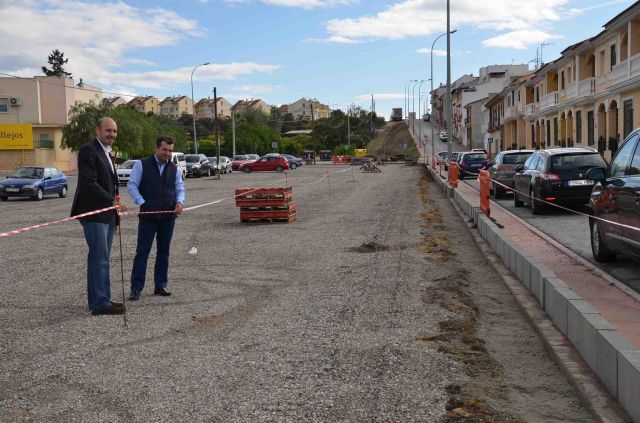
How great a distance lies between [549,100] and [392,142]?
274 ft

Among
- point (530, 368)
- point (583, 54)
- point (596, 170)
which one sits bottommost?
point (530, 368)

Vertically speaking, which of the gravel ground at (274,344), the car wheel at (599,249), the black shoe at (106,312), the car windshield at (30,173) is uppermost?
the car windshield at (30,173)

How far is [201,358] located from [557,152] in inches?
525

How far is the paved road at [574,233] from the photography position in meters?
9.04

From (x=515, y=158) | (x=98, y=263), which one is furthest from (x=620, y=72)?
(x=98, y=263)

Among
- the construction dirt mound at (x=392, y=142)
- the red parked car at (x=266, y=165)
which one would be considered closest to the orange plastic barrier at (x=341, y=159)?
the red parked car at (x=266, y=165)

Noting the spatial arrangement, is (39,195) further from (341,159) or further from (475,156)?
(341,159)

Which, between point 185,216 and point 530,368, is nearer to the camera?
point 530,368

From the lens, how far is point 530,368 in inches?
219

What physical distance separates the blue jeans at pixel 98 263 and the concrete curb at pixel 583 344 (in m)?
4.24

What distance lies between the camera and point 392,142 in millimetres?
135875

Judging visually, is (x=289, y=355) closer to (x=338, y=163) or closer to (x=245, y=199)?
(x=245, y=199)

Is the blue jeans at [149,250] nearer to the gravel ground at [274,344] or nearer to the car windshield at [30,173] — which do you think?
the gravel ground at [274,344]

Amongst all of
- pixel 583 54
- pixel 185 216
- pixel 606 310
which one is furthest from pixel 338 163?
pixel 606 310
